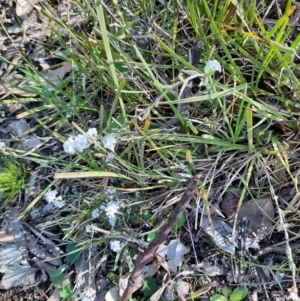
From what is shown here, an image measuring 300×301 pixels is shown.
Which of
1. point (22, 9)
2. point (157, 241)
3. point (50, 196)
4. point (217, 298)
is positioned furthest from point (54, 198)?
point (22, 9)

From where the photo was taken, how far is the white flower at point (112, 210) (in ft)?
4.07

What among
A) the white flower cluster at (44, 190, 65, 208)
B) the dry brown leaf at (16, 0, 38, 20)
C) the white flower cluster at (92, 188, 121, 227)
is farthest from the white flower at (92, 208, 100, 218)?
the dry brown leaf at (16, 0, 38, 20)

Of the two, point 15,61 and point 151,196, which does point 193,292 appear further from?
point 15,61

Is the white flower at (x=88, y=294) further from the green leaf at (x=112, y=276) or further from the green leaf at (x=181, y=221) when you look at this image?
the green leaf at (x=181, y=221)

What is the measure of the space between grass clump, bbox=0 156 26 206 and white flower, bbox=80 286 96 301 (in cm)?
38

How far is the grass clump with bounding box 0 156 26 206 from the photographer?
1390mm

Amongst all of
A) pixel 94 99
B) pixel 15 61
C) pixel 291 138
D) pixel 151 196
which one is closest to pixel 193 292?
pixel 151 196

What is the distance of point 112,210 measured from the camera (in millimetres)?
1239

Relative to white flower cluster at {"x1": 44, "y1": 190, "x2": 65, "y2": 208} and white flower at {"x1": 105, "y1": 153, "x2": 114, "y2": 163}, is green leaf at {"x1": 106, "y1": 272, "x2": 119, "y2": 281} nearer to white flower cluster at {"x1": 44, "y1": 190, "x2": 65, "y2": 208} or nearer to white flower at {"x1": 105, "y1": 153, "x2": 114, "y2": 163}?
white flower cluster at {"x1": 44, "y1": 190, "x2": 65, "y2": 208}

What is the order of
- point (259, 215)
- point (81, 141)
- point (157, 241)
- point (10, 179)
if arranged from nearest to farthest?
point (81, 141) < point (157, 241) < point (259, 215) < point (10, 179)

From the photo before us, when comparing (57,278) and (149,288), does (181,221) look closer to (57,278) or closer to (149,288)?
(149,288)

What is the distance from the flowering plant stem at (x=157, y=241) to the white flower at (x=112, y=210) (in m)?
0.13

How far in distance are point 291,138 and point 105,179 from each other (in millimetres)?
533

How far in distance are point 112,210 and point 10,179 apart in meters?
0.37
